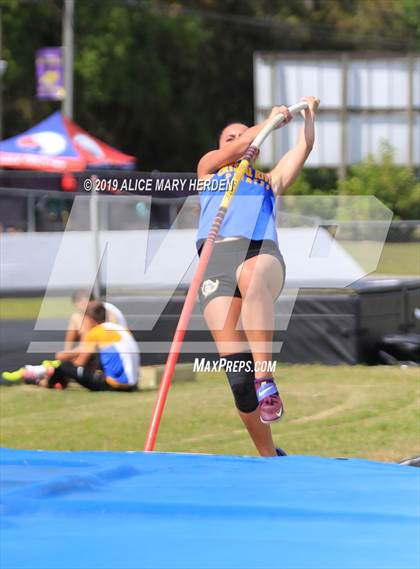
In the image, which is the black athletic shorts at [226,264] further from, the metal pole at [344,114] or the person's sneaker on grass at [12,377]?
the metal pole at [344,114]

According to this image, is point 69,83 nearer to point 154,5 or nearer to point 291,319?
point 154,5

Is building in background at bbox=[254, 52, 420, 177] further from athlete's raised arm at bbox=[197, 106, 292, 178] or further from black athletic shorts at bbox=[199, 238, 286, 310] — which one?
black athletic shorts at bbox=[199, 238, 286, 310]

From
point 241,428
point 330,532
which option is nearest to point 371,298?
point 241,428

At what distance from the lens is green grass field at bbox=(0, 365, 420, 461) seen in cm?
775

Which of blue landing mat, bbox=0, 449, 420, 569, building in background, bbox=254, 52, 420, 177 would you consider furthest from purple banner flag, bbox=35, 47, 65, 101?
blue landing mat, bbox=0, 449, 420, 569

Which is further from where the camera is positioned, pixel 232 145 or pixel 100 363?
pixel 100 363

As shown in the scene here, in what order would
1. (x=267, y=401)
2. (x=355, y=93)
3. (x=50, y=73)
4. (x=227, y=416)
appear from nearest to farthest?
(x=267, y=401), (x=227, y=416), (x=355, y=93), (x=50, y=73)

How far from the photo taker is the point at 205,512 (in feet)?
15.7

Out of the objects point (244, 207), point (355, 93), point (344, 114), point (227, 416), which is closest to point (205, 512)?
point (244, 207)

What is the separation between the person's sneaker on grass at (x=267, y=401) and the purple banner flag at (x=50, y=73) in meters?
29.2

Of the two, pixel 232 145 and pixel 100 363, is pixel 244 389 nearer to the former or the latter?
pixel 232 145

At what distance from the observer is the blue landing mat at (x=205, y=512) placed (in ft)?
13.6

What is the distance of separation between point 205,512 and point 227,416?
12.8 ft

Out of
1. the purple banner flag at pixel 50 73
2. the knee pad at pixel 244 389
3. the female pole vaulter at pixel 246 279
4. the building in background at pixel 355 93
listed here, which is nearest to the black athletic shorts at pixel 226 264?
the female pole vaulter at pixel 246 279
